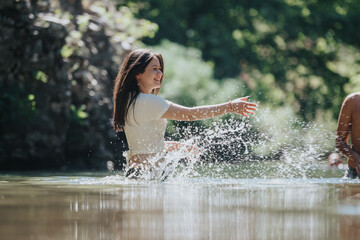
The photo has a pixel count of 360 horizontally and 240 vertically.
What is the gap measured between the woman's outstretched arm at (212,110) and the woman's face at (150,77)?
21.8 inches

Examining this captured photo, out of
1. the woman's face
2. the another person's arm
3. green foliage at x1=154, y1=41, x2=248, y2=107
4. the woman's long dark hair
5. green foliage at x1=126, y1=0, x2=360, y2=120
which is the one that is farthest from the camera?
green foliage at x1=126, y1=0, x2=360, y2=120

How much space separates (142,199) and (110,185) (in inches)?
63.5

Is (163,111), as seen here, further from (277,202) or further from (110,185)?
(277,202)

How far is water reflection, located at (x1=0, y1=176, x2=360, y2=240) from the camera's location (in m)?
3.61

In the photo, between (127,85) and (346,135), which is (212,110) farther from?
(346,135)

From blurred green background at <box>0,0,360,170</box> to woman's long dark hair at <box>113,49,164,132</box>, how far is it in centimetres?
345

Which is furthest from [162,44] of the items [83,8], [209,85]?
[83,8]

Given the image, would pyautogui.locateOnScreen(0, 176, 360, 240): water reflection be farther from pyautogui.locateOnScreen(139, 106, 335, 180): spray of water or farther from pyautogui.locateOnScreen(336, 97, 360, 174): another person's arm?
pyautogui.locateOnScreen(139, 106, 335, 180): spray of water

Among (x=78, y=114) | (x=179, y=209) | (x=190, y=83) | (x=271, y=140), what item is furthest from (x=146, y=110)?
(x=271, y=140)

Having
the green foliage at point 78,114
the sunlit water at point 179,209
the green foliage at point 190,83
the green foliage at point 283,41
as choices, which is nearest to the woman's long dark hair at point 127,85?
the sunlit water at point 179,209

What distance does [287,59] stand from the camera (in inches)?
984

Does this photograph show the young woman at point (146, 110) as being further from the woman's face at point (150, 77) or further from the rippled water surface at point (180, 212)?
the rippled water surface at point (180, 212)

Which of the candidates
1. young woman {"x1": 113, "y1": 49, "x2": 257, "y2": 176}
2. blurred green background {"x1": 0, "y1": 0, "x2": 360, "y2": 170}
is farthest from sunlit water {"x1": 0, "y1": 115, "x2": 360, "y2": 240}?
blurred green background {"x1": 0, "y1": 0, "x2": 360, "y2": 170}

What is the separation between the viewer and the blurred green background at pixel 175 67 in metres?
12.4
